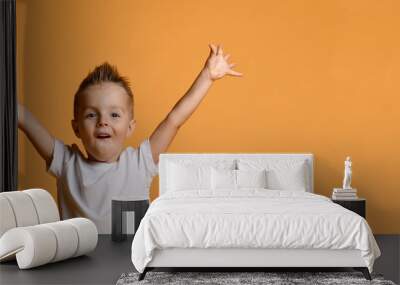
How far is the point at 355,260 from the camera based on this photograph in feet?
16.8

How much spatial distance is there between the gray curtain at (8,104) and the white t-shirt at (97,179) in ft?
1.88

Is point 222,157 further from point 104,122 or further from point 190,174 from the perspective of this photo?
point 104,122

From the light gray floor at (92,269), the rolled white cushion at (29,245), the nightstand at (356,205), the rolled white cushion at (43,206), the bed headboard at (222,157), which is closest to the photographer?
the light gray floor at (92,269)

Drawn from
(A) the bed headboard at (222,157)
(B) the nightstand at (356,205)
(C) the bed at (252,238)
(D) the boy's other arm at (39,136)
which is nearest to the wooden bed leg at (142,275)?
(C) the bed at (252,238)

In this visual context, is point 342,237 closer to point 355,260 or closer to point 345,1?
point 355,260

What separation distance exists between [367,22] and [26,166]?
408 cm

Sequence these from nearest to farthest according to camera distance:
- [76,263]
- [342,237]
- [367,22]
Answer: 1. [342,237]
2. [76,263]
3. [367,22]

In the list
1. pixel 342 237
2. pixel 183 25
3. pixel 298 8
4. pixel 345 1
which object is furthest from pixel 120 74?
pixel 342 237

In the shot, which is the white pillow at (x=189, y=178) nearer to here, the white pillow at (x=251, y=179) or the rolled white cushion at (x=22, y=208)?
the white pillow at (x=251, y=179)

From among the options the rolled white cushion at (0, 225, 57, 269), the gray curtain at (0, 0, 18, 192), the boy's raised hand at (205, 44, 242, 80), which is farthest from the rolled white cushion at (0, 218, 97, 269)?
the boy's raised hand at (205, 44, 242, 80)

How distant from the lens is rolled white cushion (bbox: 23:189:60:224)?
19.7ft

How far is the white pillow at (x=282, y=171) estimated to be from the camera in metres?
6.94

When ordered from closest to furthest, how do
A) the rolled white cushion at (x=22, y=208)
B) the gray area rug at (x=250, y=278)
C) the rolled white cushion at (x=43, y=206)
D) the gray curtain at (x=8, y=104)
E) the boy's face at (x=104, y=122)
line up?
the gray area rug at (x=250, y=278), the rolled white cushion at (x=22, y=208), the rolled white cushion at (x=43, y=206), the gray curtain at (x=8, y=104), the boy's face at (x=104, y=122)

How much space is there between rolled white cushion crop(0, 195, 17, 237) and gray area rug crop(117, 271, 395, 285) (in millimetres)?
1122
